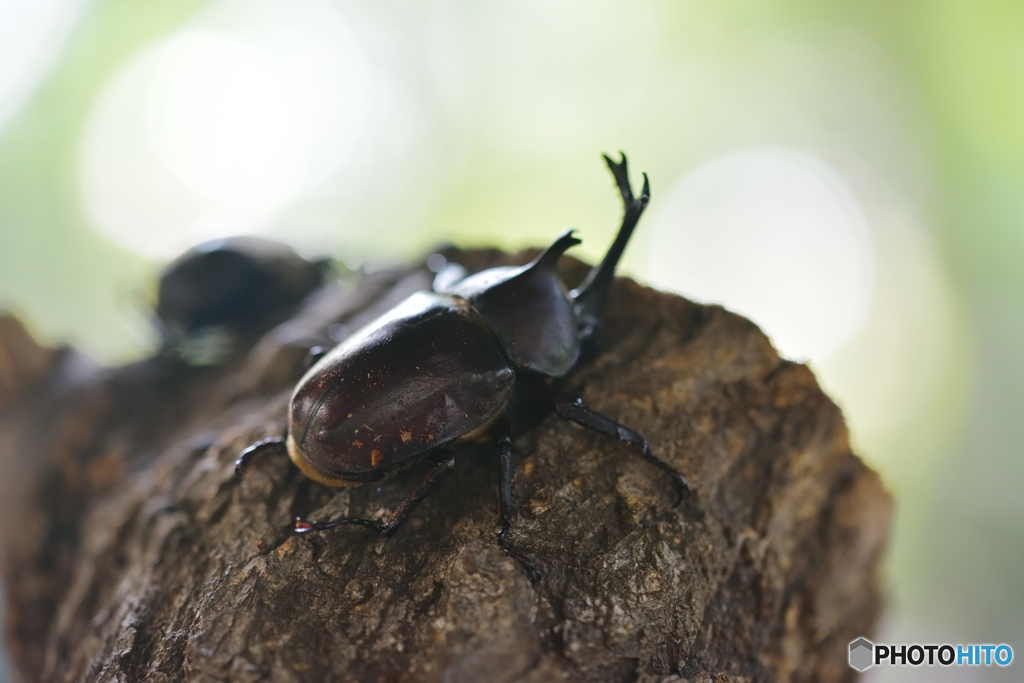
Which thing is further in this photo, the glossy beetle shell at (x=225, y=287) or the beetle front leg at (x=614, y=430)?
the glossy beetle shell at (x=225, y=287)

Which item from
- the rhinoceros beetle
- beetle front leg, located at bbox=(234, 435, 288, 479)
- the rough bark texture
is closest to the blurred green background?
the rhinoceros beetle

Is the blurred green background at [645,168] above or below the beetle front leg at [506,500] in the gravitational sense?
above

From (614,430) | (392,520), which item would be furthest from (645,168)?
(392,520)

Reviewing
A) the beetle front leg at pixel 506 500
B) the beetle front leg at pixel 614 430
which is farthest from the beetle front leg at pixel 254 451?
the beetle front leg at pixel 614 430

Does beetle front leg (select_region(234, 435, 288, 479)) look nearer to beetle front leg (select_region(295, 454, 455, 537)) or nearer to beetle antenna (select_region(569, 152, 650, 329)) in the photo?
beetle front leg (select_region(295, 454, 455, 537))

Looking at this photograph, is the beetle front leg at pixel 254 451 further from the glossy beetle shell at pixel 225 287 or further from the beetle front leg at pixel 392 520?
the glossy beetle shell at pixel 225 287

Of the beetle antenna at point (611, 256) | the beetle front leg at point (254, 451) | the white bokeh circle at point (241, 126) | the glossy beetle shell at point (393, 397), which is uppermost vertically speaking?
the white bokeh circle at point (241, 126)

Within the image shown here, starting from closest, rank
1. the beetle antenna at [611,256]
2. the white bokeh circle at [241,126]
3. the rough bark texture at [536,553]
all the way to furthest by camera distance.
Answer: the rough bark texture at [536,553], the beetle antenna at [611,256], the white bokeh circle at [241,126]

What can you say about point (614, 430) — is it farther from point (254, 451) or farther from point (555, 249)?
point (254, 451)

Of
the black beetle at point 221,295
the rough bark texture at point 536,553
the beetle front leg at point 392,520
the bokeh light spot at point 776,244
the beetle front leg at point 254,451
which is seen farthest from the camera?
the bokeh light spot at point 776,244
